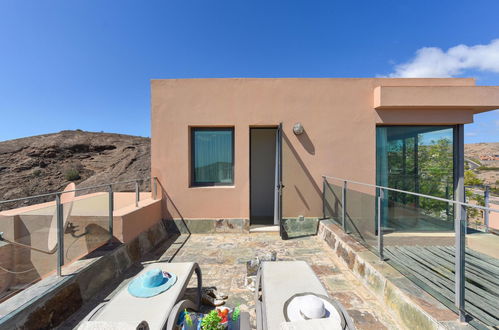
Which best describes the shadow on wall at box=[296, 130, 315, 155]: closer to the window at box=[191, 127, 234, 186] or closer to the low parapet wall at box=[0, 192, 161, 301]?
the window at box=[191, 127, 234, 186]

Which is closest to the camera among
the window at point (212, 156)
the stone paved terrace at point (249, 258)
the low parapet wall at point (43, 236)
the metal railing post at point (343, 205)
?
the low parapet wall at point (43, 236)

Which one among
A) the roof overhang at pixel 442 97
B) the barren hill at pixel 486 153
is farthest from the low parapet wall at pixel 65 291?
the barren hill at pixel 486 153

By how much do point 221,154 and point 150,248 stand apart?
7.79 ft

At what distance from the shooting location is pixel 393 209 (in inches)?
130

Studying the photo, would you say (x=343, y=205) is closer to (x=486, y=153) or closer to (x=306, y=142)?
(x=306, y=142)

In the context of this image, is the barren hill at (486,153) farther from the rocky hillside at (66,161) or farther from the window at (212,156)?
the rocky hillside at (66,161)

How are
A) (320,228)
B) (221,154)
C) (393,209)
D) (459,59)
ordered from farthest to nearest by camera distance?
(459,59), (221,154), (320,228), (393,209)

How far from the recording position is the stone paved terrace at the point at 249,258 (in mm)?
2163

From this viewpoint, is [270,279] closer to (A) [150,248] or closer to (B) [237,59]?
(A) [150,248]

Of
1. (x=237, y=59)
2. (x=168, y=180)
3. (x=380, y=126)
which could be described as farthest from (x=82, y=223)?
(x=237, y=59)

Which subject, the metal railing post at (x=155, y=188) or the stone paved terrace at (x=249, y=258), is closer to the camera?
the stone paved terrace at (x=249, y=258)

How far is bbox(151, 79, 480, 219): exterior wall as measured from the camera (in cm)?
454

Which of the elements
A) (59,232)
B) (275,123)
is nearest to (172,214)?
(59,232)

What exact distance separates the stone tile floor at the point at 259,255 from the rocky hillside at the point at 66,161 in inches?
390
